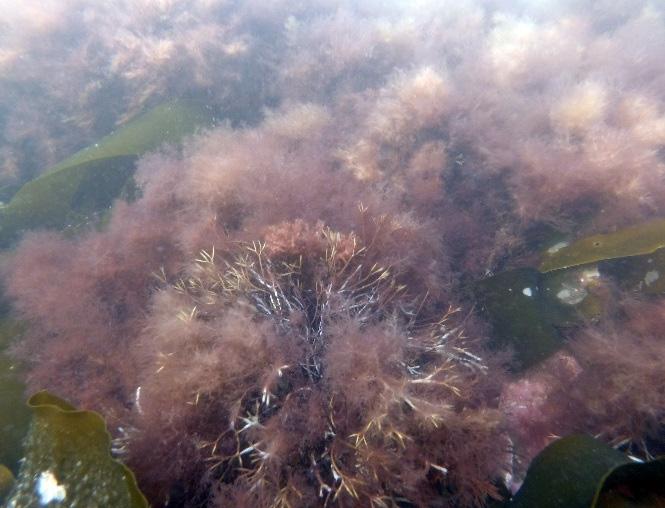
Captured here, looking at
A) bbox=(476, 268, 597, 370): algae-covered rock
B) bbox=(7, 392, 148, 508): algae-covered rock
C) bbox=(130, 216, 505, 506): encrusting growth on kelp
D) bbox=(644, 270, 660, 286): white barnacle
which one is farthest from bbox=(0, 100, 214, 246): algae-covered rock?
bbox=(644, 270, 660, 286): white barnacle

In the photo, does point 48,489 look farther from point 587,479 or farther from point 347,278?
point 587,479

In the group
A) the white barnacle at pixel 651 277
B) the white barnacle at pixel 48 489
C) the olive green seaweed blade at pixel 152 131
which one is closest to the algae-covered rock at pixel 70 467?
the white barnacle at pixel 48 489

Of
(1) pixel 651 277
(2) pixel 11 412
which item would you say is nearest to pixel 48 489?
(2) pixel 11 412

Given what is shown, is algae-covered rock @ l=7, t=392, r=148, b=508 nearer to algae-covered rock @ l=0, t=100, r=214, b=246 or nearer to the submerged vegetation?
A: the submerged vegetation

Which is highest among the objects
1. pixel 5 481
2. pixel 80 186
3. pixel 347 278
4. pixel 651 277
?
pixel 80 186

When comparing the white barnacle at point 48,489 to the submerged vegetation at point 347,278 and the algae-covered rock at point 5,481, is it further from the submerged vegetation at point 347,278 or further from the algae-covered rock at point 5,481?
Answer: the algae-covered rock at point 5,481

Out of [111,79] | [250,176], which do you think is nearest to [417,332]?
[250,176]
